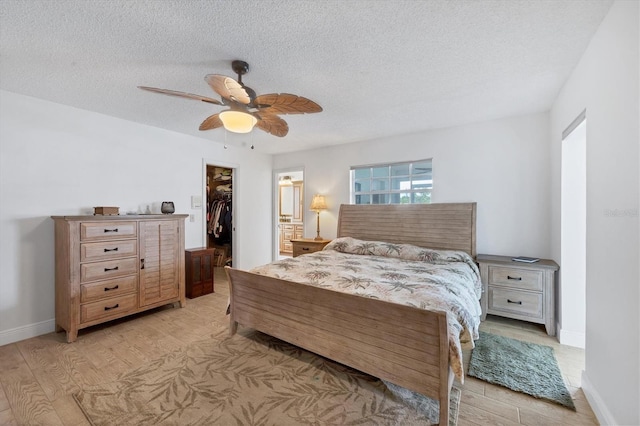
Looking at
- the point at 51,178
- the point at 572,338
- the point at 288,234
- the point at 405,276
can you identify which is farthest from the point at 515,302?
the point at 288,234

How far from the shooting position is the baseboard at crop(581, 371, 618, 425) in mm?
1549

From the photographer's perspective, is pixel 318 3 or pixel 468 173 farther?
pixel 468 173

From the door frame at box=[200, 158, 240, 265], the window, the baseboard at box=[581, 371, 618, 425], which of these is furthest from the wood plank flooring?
the window

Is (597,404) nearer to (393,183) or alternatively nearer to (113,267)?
(393,183)

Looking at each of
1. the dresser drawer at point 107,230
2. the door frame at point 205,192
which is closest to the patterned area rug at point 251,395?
the dresser drawer at point 107,230

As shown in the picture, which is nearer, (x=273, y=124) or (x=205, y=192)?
(x=273, y=124)

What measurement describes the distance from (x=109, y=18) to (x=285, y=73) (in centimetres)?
122

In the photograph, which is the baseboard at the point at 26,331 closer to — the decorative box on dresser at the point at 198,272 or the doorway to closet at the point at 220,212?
the decorative box on dresser at the point at 198,272

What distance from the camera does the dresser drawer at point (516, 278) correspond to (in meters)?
2.92

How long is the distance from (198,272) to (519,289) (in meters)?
4.28

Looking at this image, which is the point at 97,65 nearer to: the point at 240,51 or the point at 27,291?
the point at 240,51

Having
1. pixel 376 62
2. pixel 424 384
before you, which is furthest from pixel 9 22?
pixel 424 384

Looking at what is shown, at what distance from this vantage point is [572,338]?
2.64m

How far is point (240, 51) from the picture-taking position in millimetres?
2010
